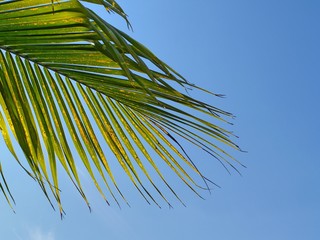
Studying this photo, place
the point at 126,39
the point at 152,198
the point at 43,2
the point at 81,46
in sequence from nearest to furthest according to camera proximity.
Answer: the point at 126,39 → the point at 43,2 → the point at 81,46 → the point at 152,198

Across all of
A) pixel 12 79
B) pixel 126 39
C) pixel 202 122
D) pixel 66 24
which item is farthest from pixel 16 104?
pixel 202 122

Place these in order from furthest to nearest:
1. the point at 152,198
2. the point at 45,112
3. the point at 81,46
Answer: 1. the point at 152,198
2. the point at 45,112
3. the point at 81,46

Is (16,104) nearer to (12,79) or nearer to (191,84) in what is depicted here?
(12,79)

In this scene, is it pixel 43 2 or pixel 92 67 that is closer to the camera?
pixel 43 2

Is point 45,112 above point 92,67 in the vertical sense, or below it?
below

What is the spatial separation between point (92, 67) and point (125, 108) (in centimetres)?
25

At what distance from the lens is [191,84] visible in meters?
1.40

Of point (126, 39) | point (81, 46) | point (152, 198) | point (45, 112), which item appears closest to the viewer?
point (126, 39)

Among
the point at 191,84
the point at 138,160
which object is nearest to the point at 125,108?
the point at 138,160

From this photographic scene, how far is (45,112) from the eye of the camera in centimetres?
163

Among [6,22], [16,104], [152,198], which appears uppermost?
[6,22]

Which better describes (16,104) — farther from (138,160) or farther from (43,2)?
(138,160)

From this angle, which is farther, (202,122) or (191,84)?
(202,122)

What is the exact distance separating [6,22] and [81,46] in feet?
0.73
